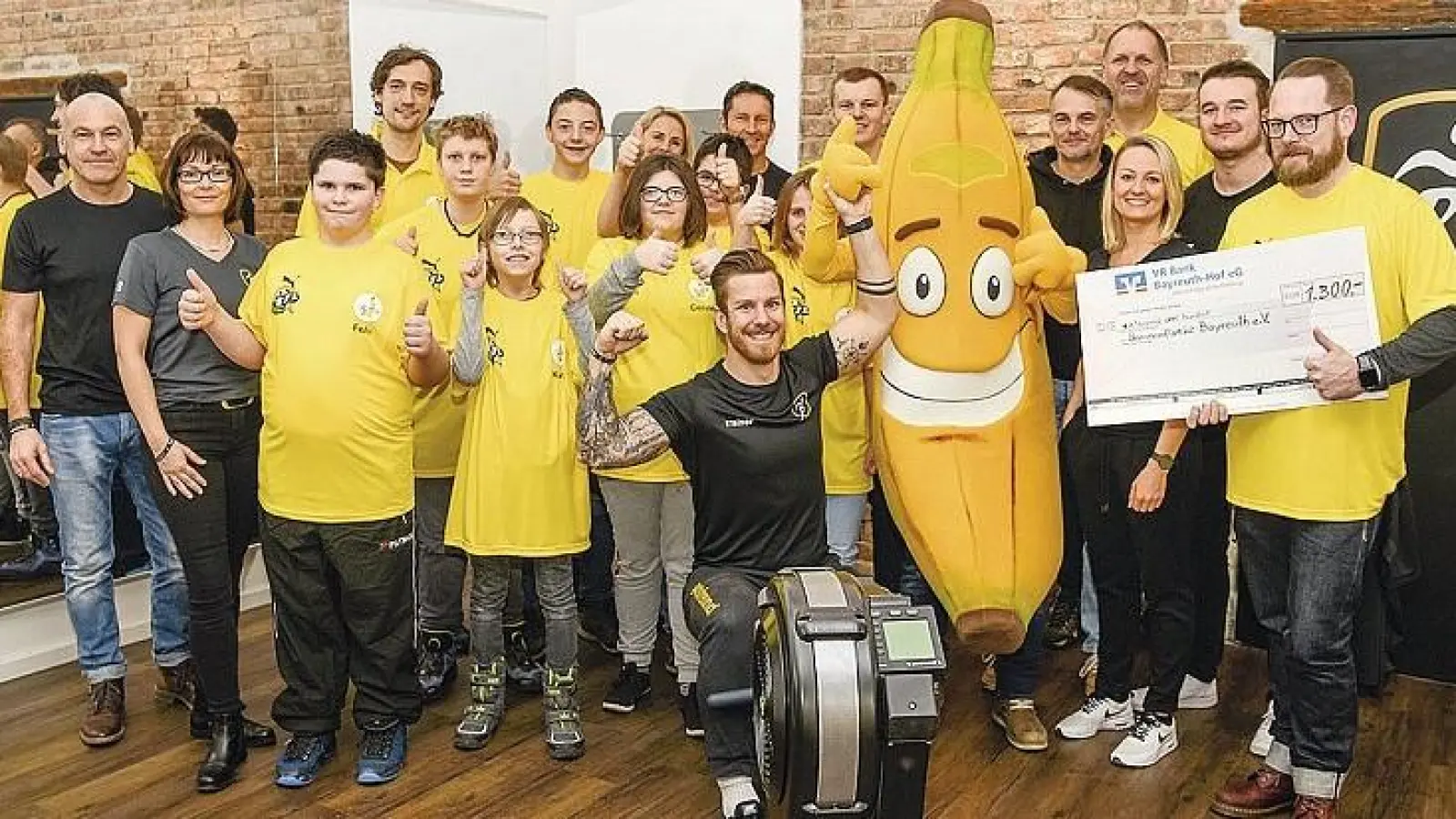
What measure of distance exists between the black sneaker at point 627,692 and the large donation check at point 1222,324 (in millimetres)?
1319

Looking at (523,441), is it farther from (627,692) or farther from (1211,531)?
(1211,531)

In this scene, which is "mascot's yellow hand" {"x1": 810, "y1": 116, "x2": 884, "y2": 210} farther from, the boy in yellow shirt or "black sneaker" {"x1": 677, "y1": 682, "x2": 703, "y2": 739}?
"black sneaker" {"x1": 677, "y1": 682, "x2": 703, "y2": 739}

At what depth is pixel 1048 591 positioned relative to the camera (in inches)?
125

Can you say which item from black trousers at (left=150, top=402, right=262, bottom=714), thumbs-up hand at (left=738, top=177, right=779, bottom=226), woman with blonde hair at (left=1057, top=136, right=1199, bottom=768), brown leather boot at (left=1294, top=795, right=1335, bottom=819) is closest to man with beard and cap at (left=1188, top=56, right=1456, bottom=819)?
brown leather boot at (left=1294, top=795, right=1335, bottom=819)

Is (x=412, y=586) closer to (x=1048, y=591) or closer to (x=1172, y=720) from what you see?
(x=1048, y=591)

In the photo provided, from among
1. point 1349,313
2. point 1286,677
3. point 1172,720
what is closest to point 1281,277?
point 1349,313

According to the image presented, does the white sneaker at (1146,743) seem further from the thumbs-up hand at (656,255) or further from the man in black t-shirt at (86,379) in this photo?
the man in black t-shirt at (86,379)

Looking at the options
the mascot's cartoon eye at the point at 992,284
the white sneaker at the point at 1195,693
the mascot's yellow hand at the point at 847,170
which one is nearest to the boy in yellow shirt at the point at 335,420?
the mascot's yellow hand at the point at 847,170

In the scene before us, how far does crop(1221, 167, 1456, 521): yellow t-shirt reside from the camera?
2.60 metres

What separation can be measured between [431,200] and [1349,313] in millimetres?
2138

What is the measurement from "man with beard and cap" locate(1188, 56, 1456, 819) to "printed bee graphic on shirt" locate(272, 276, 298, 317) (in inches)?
Result: 74.7

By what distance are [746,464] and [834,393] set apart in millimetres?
594

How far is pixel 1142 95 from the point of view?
366 centimetres

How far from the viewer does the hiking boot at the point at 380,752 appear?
304cm
